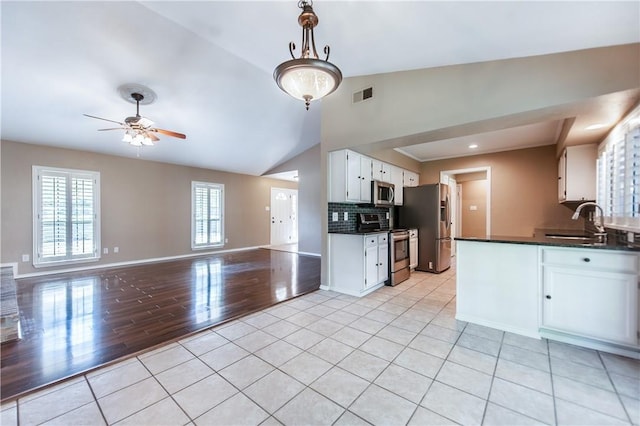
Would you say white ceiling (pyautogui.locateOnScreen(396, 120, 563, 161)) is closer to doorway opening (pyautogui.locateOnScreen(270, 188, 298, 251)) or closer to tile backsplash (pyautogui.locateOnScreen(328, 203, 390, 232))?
tile backsplash (pyautogui.locateOnScreen(328, 203, 390, 232))

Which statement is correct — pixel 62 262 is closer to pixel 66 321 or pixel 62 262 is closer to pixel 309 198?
pixel 66 321

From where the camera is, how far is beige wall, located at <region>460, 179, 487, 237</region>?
6.95 meters

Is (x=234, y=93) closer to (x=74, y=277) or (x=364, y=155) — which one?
(x=364, y=155)

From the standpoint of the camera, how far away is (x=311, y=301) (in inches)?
136

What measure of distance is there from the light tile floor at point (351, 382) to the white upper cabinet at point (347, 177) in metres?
1.92

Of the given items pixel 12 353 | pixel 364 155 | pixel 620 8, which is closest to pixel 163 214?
pixel 12 353

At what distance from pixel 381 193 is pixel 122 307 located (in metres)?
4.02

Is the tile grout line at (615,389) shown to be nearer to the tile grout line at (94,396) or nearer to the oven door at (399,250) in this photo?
the oven door at (399,250)

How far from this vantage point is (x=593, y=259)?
2.17 m

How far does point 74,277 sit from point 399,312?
5.71m

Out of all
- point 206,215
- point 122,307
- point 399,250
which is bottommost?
point 122,307

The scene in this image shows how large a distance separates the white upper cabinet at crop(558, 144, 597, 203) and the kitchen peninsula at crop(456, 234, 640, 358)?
4.74ft

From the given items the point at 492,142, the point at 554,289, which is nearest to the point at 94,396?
the point at 554,289

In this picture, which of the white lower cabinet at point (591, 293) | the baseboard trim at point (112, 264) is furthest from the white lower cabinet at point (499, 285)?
the baseboard trim at point (112, 264)
